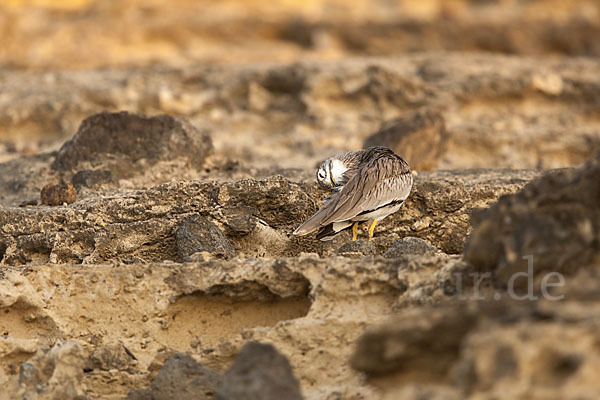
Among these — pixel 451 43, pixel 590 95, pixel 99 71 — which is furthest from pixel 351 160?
pixel 451 43

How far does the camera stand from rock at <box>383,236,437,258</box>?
4.73m

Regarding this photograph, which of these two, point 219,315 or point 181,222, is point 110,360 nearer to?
point 219,315

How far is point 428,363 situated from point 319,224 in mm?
2319

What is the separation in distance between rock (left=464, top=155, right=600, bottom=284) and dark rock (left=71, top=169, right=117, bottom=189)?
3.55m

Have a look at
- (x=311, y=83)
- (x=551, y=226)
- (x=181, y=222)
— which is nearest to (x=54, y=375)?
(x=181, y=222)

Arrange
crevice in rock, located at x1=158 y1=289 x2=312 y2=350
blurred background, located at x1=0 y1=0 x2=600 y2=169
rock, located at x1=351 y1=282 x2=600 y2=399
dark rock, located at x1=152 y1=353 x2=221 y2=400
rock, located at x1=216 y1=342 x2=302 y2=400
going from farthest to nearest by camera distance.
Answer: blurred background, located at x1=0 y1=0 x2=600 y2=169, crevice in rock, located at x1=158 y1=289 x2=312 y2=350, dark rock, located at x1=152 y1=353 x2=221 y2=400, rock, located at x1=216 y1=342 x2=302 y2=400, rock, located at x1=351 y1=282 x2=600 y2=399

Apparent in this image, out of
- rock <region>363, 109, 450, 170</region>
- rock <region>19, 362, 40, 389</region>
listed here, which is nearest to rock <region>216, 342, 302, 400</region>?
rock <region>19, 362, 40, 389</region>

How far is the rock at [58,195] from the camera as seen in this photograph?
588 cm

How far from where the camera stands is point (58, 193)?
591cm

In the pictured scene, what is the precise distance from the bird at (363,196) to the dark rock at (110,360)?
1.42 metres

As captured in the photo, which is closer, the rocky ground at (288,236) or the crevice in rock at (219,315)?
the rocky ground at (288,236)

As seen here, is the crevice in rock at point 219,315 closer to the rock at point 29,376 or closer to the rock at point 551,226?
the rock at point 29,376

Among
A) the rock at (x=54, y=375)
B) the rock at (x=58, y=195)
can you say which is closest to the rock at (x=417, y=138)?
the rock at (x=58, y=195)

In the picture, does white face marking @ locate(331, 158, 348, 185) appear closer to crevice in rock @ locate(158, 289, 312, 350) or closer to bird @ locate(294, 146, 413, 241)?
bird @ locate(294, 146, 413, 241)
